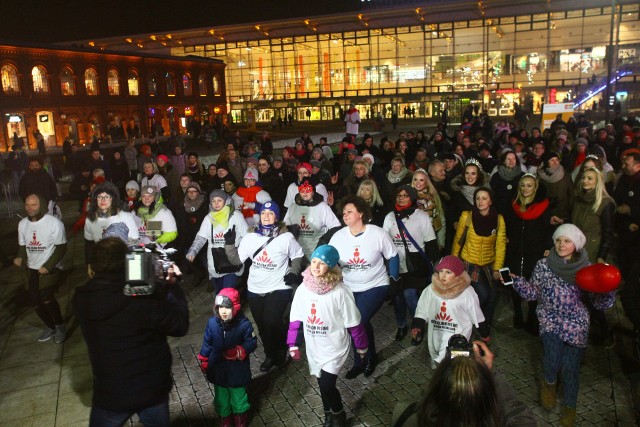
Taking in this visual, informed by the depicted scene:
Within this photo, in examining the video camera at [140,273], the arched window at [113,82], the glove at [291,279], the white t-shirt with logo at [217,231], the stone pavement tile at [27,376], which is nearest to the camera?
the video camera at [140,273]

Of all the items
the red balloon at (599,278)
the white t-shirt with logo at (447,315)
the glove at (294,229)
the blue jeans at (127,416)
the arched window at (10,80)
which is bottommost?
the blue jeans at (127,416)

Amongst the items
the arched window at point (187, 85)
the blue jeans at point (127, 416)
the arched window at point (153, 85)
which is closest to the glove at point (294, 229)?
the blue jeans at point (127, 416)

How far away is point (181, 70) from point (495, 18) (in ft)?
97.8

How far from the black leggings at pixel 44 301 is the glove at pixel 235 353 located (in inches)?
127

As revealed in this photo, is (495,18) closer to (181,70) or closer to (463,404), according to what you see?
(181,70)

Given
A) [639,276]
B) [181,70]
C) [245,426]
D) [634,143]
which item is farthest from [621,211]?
[181,70]

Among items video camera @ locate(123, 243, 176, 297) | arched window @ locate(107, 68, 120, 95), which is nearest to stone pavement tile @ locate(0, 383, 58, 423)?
video camera @ locate(123, 243, 176, 297)

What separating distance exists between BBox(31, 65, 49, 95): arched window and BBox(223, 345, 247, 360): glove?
40376 mm

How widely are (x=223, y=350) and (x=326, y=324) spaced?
0.87 meters

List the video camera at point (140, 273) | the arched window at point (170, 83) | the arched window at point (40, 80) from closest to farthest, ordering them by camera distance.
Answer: the video camera at point (140, 273) < the arched window at point (40, 80) < the arched window at point (170, 83)

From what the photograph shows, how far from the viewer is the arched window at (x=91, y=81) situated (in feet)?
140

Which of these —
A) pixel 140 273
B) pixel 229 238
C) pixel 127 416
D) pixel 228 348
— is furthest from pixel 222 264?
pixel 140 273

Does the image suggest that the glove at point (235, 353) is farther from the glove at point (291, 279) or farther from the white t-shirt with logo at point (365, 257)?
the white t-shirt with logo at point (365, 257)

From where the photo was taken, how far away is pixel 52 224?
648 centimetres
